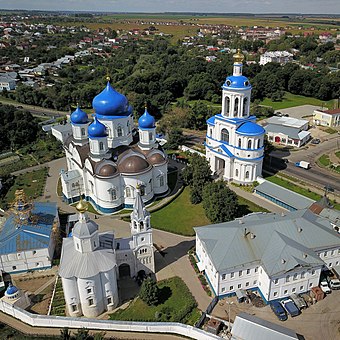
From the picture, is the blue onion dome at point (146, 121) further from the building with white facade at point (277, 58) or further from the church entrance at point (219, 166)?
the building with white facade at point (277, 58)

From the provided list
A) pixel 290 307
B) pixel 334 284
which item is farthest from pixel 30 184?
pixel 334 284

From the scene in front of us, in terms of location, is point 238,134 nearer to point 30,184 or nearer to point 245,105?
point 245,105

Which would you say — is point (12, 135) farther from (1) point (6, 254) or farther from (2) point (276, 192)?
(2) point (276, 192)

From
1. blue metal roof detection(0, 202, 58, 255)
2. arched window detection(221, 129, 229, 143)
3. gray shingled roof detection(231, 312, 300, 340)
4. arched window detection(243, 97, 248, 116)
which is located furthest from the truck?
blue metal roof detection(0, 202, 58, 255)

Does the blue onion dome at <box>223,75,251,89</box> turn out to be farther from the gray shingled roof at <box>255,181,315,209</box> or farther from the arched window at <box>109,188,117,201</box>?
the arched window at <box>109,188,117,201</box>

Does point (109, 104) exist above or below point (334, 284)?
above

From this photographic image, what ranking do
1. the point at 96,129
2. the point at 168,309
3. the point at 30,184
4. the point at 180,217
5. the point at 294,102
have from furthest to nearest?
the point at 294,102, the point at 30,184, the point at 180,217, the point at 96,129, the point at 168,309
